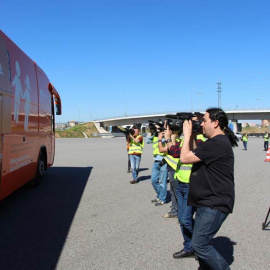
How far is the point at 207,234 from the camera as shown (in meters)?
3.00

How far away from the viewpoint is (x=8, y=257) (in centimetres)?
413

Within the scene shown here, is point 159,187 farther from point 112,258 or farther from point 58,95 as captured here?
point 58,95

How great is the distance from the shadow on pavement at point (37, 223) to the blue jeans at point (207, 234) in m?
1.89

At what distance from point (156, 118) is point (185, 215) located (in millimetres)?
73118

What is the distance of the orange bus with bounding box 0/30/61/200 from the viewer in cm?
595

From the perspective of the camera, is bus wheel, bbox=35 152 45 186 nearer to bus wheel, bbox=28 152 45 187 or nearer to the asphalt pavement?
bus wheel, bbox=28 152 45 187

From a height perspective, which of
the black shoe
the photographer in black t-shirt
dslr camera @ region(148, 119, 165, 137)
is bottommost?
the black shoe

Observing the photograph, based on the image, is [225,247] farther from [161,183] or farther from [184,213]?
[161,183]

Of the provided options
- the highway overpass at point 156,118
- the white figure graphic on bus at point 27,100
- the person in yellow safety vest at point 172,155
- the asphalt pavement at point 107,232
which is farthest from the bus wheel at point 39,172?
the highway overpass at point 156,118

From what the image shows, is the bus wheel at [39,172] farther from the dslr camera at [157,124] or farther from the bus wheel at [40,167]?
the dslr camera at [157,124]

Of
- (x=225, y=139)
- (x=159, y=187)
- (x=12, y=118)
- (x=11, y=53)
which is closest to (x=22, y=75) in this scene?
(x=11, y=53)

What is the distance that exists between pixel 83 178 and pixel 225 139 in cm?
840

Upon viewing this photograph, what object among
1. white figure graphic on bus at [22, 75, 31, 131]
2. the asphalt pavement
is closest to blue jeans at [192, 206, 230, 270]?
the asphalt pavement

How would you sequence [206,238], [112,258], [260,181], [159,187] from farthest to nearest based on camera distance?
[260,181]
[159,187]
[112,258]
[206,238]
